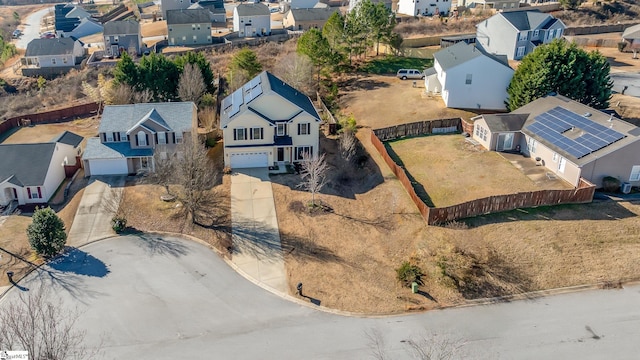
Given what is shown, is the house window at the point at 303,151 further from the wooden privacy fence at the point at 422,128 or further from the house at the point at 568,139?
the house at the point at 568,139

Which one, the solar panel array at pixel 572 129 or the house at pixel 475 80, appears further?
the house at pixel 475 80

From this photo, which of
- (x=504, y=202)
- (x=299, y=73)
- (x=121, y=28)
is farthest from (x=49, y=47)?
(x=504, y=202)

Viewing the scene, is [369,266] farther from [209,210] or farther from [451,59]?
[451,59]

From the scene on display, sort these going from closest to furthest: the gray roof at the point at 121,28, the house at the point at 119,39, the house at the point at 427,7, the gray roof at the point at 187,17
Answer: the house at the point at 119,39 < the gray roof at the point at 121,28 < the gray roof at the point at 187,17 < the house at the point at 427,7

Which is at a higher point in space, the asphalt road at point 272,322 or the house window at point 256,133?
the house window at point 256,133

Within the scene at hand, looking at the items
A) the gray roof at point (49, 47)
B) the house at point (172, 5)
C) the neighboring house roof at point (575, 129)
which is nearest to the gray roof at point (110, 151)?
the neighboring house roof at point (575, 129)

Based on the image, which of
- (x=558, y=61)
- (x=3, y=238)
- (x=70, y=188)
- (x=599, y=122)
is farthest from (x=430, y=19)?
(x=3, y=238)

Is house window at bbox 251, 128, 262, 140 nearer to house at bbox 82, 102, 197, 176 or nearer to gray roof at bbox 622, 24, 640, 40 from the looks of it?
house at bbox 82, 102, 197, 176
